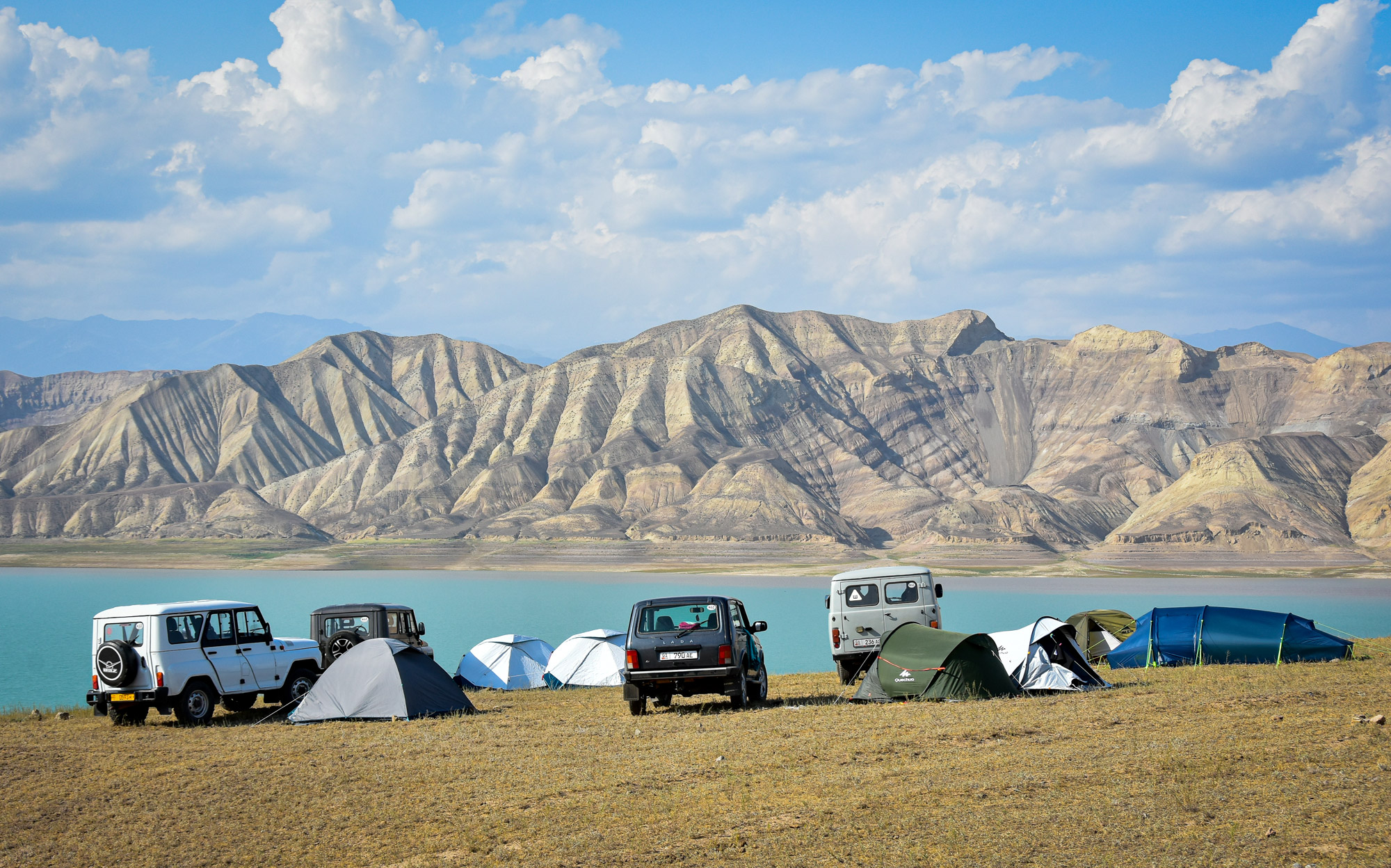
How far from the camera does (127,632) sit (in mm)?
16703

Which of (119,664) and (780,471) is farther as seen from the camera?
(780,471)

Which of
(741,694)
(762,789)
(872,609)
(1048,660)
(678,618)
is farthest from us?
(872,609)

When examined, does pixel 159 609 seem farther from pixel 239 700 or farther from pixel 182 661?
pixel 239 700

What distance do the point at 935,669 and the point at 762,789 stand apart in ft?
21.4

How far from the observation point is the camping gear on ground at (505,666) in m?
25.7

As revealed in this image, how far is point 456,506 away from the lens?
17025 cm

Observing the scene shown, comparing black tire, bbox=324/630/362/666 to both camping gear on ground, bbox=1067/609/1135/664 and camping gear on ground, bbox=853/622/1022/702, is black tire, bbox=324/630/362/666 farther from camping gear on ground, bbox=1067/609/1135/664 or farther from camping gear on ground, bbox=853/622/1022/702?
camping gear on ground, bbox=1067/609/1135/664

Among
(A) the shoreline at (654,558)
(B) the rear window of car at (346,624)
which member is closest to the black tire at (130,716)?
(B) the rear window of car at (346,624)

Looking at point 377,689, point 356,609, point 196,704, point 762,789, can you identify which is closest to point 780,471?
point 356,609

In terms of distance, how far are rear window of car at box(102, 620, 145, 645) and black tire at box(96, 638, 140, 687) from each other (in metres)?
0.18

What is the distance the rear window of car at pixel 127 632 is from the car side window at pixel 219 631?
3.12 ft

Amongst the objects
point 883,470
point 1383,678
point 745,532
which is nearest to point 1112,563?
point 745,532

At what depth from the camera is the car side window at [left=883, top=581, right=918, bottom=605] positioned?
61.3 ft

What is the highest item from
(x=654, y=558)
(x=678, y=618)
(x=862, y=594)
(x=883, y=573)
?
(x=883, y=573)
